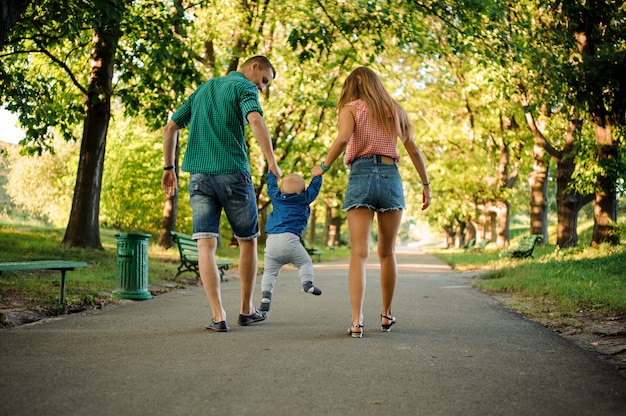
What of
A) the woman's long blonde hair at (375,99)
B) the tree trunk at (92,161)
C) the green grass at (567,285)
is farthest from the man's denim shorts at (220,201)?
the tree trunk at (92,161)

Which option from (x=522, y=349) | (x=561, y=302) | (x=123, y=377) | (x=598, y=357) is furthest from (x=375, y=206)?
(x=561, y=302)

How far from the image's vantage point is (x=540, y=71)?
14.7 metres

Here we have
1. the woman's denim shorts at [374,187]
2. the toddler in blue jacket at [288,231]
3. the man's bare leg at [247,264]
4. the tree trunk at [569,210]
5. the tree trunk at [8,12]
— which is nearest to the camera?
the woman's denim shorts at [374,187]

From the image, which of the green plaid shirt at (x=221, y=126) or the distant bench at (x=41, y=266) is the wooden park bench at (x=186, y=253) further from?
the green plaid shirt at (x=221, y=126)

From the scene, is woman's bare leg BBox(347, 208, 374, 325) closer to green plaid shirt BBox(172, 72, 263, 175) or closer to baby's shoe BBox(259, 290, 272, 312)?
green plaid shirt BBox(172, 72, 263, 175)

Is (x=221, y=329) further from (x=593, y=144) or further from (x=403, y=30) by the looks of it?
(x=593, y=144)

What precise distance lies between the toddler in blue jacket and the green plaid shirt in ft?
4.07

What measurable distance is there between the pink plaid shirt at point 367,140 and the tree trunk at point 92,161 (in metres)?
10.5

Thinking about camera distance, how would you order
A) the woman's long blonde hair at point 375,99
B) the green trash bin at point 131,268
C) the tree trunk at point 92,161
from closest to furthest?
the woman's long blonde hair at point 375,99, the green trash bin at point 131,268, the tree trunk at point 92,161

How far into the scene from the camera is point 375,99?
20.0 ft

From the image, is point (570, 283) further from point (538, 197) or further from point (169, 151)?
point (538, 197)

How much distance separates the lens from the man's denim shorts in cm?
613

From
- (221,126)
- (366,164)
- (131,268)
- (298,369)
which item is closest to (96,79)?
(131,268)

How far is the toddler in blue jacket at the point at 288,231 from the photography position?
747 cm
